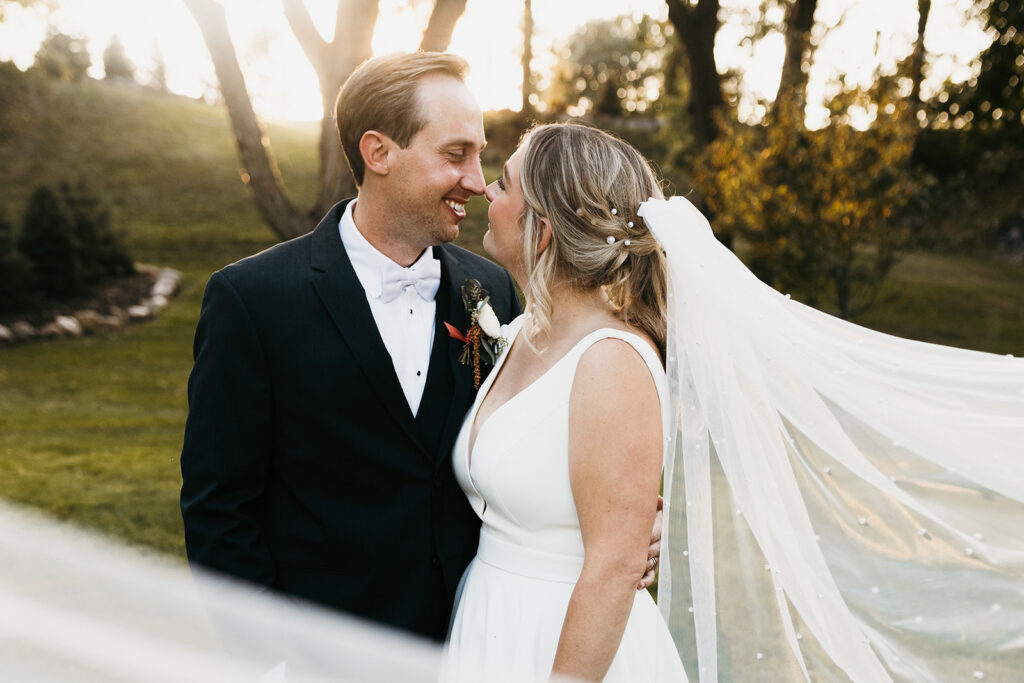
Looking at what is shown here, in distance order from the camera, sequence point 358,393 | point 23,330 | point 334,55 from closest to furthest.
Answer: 1. point 358,393
2. point 334,55
3. point 23,330

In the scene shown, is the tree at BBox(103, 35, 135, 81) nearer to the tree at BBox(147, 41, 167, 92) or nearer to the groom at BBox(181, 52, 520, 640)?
the tree at BBox(147, 41, 167, 92)

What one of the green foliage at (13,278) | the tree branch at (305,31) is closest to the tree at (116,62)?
the green foliage at (13,278)

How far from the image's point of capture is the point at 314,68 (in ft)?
19.8

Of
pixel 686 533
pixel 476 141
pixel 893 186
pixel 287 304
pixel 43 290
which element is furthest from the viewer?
pixel 43 290

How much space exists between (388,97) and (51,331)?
12.1m

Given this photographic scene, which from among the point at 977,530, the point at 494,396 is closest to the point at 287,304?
the point at 494,396

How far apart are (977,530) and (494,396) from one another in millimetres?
1407

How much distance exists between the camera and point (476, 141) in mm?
2840

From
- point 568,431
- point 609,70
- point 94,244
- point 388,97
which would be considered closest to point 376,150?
point 388,97

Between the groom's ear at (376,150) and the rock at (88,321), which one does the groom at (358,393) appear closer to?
the groom's ear at (376,150)

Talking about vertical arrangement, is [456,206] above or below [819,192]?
above

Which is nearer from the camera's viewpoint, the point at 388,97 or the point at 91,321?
the point at 388,97

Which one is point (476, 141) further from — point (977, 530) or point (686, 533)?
point (977, 530)

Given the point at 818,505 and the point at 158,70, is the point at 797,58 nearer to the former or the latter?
the point at 818,505
